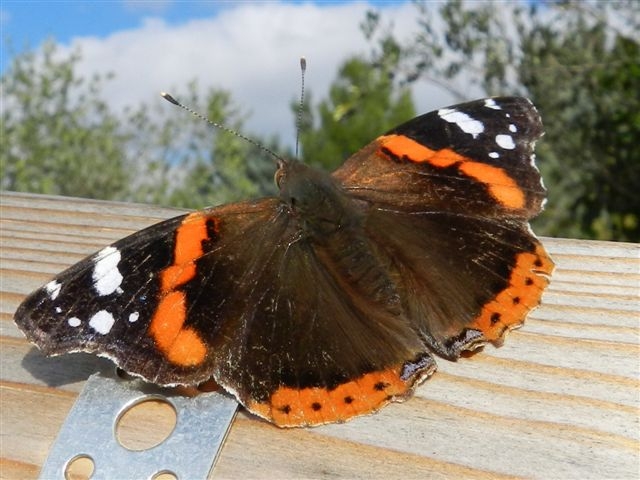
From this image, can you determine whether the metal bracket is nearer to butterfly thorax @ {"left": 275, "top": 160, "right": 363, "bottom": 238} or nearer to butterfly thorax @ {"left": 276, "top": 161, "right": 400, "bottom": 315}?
butterfly thorax @ {"left": 276, "top": 161, "right": 400, "bottom": 315}

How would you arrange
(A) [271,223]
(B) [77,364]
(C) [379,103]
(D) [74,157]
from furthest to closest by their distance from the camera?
(C) [379,103]
(D) [74,157]
(A) [271,223]
(B) [77,364]

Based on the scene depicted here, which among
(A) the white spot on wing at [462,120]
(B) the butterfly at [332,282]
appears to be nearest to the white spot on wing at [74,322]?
(B) the butterfly at [332,282]

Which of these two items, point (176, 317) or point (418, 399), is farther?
point (176, 317)

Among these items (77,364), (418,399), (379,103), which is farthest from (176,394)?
(379,103)

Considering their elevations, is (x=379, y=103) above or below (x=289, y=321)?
below

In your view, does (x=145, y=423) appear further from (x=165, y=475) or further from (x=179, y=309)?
(x=179, y=309)

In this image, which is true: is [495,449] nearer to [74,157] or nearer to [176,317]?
[176,317]

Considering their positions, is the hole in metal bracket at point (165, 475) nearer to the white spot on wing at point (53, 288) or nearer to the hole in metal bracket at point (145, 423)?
the hole in metal bracket at point (145, 423)
